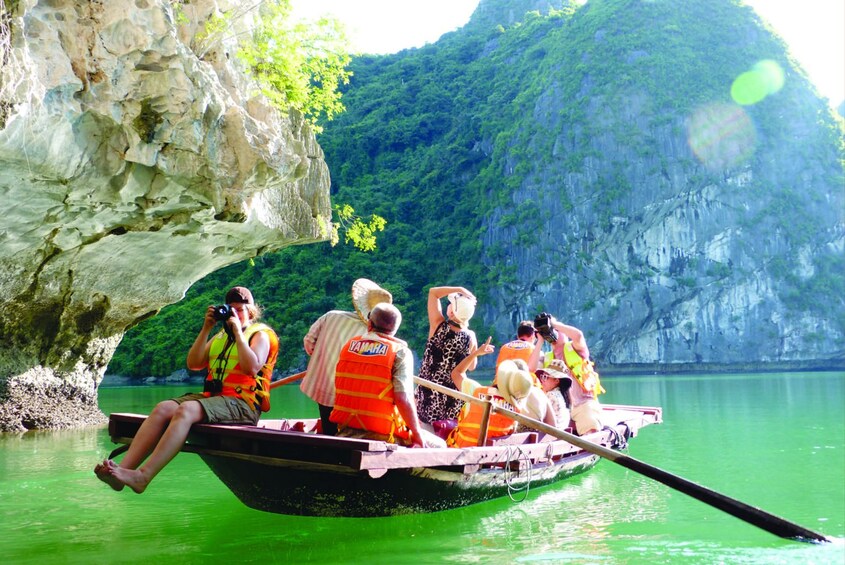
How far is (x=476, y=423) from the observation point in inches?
240

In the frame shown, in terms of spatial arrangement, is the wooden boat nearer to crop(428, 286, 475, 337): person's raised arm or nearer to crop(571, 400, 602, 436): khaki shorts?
crop(428, 286, 475, 337): person's raised arm

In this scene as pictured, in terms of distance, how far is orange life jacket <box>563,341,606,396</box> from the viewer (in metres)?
7.32

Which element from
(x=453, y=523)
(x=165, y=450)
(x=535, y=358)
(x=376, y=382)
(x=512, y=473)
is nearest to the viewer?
(x=165, y=450)

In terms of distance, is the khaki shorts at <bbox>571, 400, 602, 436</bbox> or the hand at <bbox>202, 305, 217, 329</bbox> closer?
the hand at <bbox>202, 305, 217, 329</bbox>

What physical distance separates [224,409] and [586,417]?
380 cm

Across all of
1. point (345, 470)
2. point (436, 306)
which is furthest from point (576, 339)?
point (345, 470)

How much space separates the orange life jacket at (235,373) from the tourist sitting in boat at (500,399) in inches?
70.1

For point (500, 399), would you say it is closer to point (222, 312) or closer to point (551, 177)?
point (222, 312)

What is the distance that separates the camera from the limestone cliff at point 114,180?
689 centimetres

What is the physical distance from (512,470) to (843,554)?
2.28 m

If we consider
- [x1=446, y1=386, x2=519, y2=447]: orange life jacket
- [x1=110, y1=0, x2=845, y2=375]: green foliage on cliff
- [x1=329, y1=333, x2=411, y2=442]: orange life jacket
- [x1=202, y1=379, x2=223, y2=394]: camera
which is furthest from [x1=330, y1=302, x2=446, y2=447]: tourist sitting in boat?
[x1=110, y1=0, x2=845, y2=375]: green foliage on cliff

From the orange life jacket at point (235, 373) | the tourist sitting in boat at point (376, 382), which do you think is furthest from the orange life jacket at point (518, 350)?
the orange life jacket at point (235, 373)

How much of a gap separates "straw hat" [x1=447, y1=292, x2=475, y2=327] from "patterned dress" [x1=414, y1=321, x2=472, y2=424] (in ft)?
0.65

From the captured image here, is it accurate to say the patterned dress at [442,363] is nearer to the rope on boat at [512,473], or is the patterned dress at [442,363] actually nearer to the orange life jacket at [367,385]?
the rope on boat at [512,473]
